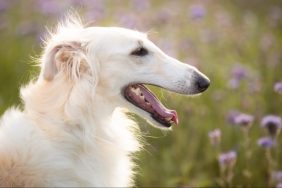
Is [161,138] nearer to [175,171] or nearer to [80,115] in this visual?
[175,171]

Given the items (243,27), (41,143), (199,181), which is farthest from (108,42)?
(243,27)

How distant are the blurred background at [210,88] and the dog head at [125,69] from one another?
1.75 feet

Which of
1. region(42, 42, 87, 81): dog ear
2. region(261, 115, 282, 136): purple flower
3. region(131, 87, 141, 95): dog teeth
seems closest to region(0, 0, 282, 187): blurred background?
region(261, 115, 282, 136): purple flower

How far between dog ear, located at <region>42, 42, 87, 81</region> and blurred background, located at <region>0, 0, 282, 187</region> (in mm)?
871

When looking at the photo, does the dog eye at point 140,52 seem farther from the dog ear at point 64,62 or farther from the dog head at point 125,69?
the dog ear at point 64,62

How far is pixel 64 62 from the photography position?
4500mm

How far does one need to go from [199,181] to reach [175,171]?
414mm

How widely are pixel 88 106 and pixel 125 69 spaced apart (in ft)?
1.21

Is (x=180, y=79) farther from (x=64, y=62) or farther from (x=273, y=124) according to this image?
(x=273, y=124)

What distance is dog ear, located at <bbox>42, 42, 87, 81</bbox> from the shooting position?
4.46 m

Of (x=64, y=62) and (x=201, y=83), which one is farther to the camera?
(x=201, y=83)

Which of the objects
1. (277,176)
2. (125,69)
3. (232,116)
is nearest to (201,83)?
(125,69)

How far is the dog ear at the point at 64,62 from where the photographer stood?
4.46m

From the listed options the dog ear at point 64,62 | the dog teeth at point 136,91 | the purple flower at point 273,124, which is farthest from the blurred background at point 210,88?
the dog ear at point 64,62
